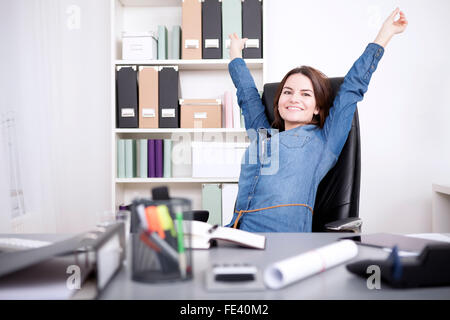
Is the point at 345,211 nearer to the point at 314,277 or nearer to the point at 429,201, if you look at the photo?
the point at 314,277

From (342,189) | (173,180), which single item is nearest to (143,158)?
(173,180)

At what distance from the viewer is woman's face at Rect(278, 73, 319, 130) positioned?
141cm

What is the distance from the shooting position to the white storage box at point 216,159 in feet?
7.70

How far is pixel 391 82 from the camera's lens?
2.54 metres

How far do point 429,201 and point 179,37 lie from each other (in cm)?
205

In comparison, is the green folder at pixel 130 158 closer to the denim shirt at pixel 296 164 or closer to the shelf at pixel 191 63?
the shelf at pixel 191 63

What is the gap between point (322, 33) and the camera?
8.43 ft

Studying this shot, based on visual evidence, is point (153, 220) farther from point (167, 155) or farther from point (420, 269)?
point (167, 155)

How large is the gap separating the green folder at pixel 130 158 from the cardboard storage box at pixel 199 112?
342mm

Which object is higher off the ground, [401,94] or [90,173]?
[401,94]

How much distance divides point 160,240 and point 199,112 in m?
1.90

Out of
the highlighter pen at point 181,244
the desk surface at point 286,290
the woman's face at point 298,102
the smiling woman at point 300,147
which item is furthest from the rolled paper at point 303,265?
the woman's face at point 298,102

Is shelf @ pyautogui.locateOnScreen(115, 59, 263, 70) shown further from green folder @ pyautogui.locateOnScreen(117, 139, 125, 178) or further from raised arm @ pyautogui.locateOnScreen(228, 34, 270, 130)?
raised arm @ pyautogui.locateOnScreen(228, 34, 270, 130)
